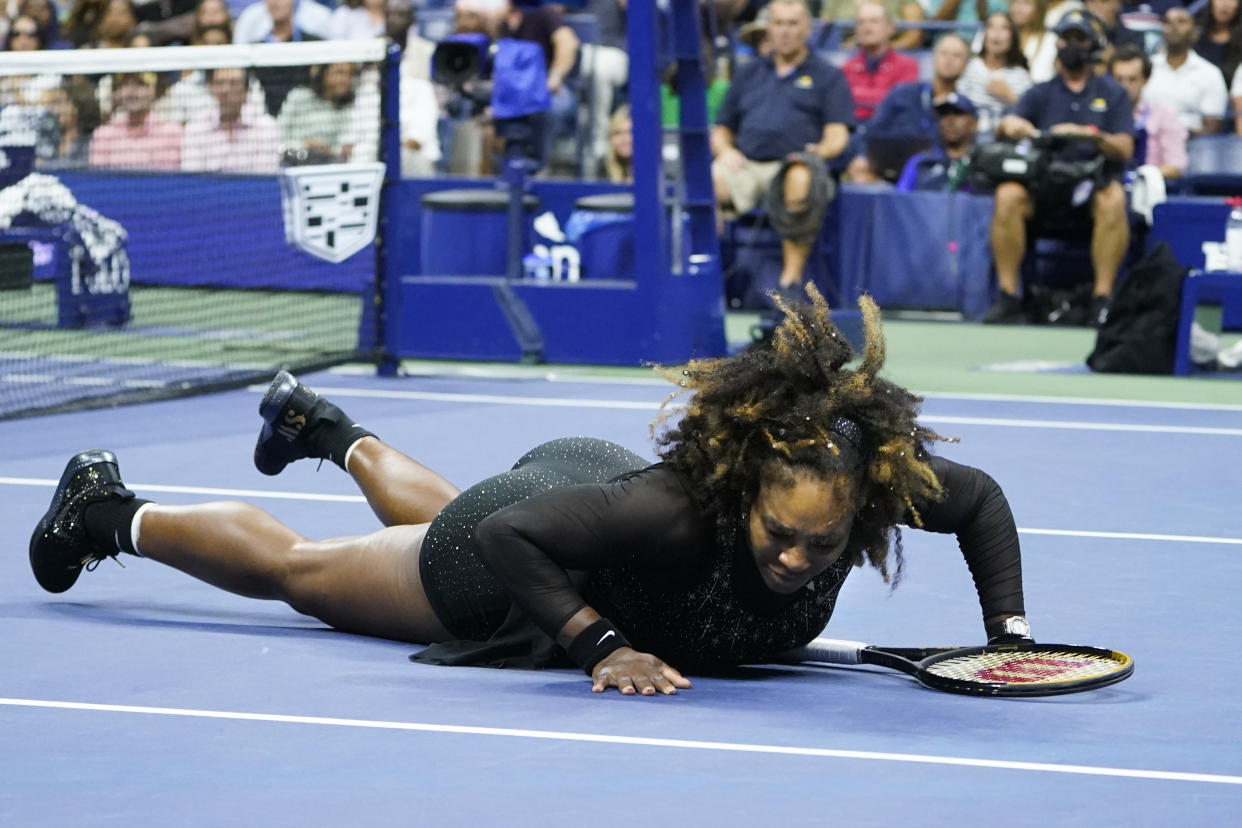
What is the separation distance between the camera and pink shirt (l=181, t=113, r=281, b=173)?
12.9 m

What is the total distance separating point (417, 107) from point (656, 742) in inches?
437

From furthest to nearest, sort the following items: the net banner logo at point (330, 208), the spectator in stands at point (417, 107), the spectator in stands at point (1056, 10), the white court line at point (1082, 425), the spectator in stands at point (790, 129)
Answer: the spectator in stands at point (417, 107)
the spectator in stands at point (1056, 10)
the spectator in stands at point (790, 129)
the net banner logo at point (330, 208)
the white court line at point (1082, 425)

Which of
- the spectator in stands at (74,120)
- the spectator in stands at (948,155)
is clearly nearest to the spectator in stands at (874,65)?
the spectator in stands at (948,155)

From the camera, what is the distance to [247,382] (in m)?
8.89

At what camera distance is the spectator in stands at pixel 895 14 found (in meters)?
14.7

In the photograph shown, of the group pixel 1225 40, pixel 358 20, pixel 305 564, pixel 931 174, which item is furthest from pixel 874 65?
pixel 305 564

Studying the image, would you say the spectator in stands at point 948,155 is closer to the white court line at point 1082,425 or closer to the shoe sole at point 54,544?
the white court line at point 1082,425

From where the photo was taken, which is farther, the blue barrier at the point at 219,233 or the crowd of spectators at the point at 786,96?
the blue barrier at the point at 219,233

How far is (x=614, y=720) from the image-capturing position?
380 centimetres

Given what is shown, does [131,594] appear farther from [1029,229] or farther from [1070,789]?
[1029,229]

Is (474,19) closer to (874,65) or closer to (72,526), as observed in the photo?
(874,65)

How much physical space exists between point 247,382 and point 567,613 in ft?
17.1

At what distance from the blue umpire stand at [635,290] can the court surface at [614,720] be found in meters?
4.14

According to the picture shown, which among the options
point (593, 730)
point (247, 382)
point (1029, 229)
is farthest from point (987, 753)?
point (1029, 229)
